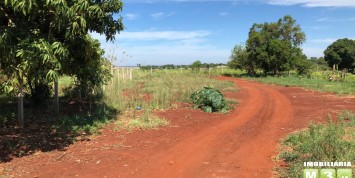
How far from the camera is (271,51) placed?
117ft

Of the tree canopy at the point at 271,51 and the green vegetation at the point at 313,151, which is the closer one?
the green vegetation at the point at 313,151

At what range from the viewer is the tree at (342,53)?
185 ft

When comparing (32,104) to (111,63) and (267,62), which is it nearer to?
(111,63)

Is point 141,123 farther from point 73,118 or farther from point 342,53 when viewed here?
point 342,53

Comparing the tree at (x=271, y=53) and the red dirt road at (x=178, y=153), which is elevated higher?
the tree at (x=271, y=53)

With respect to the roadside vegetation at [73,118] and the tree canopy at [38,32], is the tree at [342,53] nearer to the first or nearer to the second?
the roadside vegetation at [73,118]

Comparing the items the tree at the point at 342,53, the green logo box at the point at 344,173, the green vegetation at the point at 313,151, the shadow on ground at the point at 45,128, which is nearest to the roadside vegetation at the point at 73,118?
the shadow on ground at the point at 45,128

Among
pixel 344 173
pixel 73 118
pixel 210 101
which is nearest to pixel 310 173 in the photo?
pixel 344 173

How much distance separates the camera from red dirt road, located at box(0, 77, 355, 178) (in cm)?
578

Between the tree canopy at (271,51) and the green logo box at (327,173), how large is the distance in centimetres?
3112

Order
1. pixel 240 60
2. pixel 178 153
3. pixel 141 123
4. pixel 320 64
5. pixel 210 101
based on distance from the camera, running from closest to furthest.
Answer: pixel 178 153, pixel 141 123, pixel 210 101, pixel 240 60, pixel 320 64

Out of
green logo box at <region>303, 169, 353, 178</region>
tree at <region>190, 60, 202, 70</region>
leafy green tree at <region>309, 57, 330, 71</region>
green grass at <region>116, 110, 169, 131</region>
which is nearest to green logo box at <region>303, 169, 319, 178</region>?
green logo box at <region>303, 169, 353, 178</region>

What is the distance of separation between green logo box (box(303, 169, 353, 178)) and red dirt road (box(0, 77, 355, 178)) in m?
0.59

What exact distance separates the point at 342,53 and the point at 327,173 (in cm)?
5942
